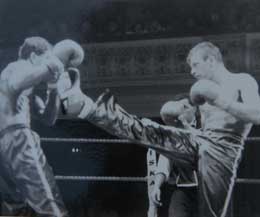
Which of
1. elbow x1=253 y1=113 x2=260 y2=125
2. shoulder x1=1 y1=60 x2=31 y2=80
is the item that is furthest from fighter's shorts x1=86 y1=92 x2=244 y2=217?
shoulder x1=1 y1=60 x2=31 y2=80

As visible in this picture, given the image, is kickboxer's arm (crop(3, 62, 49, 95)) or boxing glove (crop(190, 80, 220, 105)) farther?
kickboxer's arm (crop(3, 62, 49, 95))

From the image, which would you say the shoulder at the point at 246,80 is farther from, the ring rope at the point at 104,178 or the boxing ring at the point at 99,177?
the ring rope at the point at 104,178

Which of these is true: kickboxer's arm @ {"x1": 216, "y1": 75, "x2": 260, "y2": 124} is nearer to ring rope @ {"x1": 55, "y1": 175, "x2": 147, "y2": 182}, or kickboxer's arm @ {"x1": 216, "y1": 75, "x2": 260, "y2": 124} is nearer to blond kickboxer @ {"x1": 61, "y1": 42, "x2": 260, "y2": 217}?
blond kickboxer @ {"x1": 61, "y1": 42, "x2": 260, "y2": 217}

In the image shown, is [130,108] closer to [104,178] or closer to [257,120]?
[104,178]

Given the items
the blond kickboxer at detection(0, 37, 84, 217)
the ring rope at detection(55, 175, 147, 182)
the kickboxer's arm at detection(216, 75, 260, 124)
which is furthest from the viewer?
the blond kickboxer at detection(0, 37, 84, 217)

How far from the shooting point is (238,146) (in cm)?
354

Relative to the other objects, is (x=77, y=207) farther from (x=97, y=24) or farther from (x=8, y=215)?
(x=97, y=24)

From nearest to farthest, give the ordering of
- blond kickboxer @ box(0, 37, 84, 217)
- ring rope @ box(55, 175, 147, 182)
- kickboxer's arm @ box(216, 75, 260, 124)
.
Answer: kickboxer's arm @ box(216, 75, 260, 124), ring rope @ box(55, 175, 147, 182), blond kickboxer @ box(0, 37, 84, 217)

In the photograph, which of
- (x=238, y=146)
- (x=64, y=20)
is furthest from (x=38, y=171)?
(x=238, y=146)

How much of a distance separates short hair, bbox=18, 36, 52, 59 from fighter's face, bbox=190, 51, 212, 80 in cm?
80

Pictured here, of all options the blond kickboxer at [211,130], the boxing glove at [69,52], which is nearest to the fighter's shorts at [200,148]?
the blond kickboxer at [211,130]

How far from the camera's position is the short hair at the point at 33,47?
3.78 meters

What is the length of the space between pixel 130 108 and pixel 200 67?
431 millimetres

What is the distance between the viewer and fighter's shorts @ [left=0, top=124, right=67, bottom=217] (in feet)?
12.2
